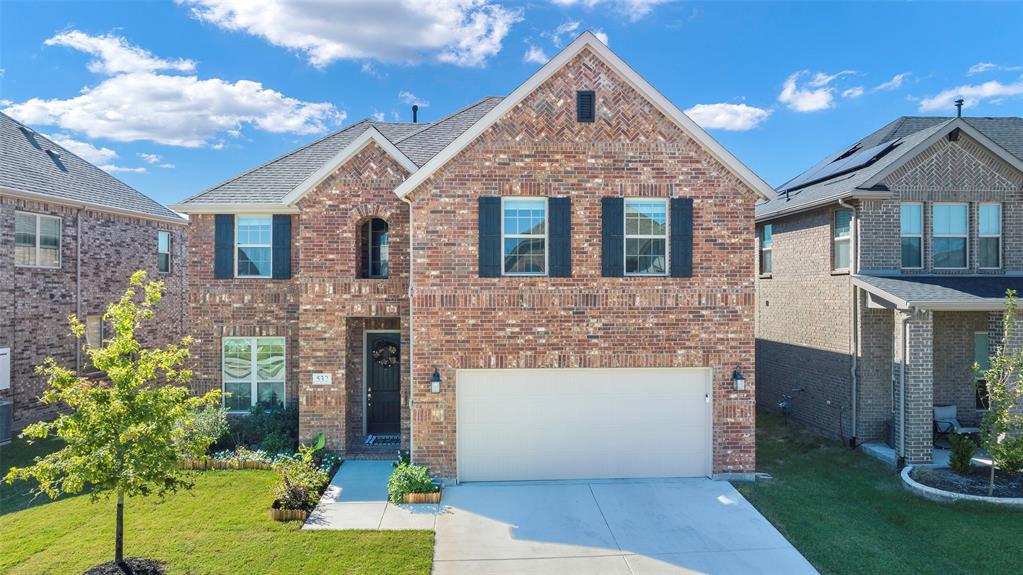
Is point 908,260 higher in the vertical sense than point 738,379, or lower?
higher

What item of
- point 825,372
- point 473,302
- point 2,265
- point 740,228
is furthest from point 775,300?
point 2,265

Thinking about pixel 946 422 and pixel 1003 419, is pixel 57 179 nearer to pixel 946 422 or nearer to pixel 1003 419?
pixel 1003 419

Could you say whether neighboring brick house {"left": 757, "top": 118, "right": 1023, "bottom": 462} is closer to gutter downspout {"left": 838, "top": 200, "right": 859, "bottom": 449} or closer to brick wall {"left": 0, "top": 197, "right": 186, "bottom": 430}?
gutter downspout {"left": 838, "top": 200, "right": 859, "bottom": 449}

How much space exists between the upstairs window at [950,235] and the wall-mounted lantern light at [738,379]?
5907 mm

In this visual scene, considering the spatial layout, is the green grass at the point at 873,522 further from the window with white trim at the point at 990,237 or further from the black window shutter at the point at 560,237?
the window with white trim at the point at 990,237

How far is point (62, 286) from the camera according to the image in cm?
1413

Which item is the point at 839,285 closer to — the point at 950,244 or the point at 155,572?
the point at 950,244

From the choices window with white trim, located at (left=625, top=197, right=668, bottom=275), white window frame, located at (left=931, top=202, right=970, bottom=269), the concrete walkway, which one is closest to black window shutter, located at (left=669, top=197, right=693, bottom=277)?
window with white trim, located at (left=625, top=197, right=668, bottom=275)

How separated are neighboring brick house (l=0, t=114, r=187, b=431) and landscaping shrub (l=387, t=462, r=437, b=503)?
10.3 meters

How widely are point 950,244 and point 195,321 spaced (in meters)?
16.8

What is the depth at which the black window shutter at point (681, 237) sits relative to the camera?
9.88 m

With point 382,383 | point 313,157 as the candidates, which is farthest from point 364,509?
point 313,157

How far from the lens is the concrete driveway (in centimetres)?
700

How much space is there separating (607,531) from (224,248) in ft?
32.2
